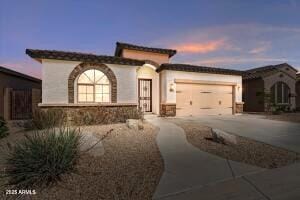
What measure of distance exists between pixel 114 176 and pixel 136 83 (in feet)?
28.4

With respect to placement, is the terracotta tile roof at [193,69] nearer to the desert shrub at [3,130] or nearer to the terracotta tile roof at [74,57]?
the terracotta tile roof at [74,57]

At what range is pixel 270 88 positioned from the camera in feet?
64.0

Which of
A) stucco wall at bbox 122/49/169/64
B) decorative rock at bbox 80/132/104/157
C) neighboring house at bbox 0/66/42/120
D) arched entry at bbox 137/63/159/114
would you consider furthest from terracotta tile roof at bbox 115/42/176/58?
decorative rock at bbox 80/132/104/157

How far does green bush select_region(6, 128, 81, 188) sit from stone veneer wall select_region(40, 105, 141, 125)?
6312mm

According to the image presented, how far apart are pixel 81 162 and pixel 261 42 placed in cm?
1547

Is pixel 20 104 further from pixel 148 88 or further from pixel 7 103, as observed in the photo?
pixel 148 88

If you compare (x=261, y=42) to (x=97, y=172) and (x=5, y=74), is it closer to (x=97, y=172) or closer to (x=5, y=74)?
(x=97, y=172)

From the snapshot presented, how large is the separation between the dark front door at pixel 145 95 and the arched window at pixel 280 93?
12789 mm

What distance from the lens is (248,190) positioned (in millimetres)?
3557

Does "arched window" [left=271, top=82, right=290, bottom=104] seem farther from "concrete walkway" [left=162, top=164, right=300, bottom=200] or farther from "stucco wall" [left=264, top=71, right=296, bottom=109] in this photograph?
"concrete walkway" [left=162, top=164, right=300, bottom=200]

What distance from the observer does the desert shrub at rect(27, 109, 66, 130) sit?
880cm

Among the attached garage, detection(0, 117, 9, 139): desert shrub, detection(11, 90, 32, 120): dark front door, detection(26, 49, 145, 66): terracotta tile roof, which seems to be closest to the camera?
detection(0, 117, 9, 139): desert shrub

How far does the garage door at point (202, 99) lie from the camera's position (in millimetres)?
14859

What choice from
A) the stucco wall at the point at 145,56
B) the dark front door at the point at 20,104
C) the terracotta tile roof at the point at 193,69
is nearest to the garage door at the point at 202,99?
the terracotta tile roof at the point at 193,69
